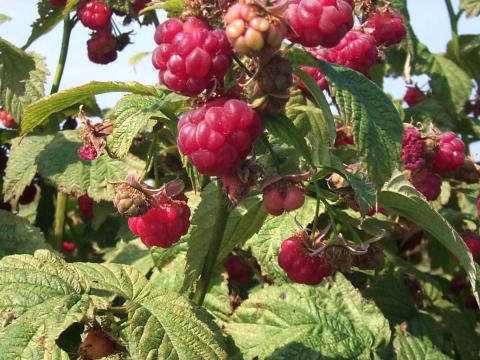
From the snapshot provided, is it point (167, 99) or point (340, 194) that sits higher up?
point (167, 99)

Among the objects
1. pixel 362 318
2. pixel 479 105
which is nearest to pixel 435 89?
pixel 479 105

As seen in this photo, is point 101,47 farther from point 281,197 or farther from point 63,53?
point 281,197

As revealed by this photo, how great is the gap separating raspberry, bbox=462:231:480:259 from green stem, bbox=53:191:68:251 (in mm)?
1227

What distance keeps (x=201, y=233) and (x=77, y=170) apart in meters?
0.94

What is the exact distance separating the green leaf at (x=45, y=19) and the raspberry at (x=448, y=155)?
123 cm

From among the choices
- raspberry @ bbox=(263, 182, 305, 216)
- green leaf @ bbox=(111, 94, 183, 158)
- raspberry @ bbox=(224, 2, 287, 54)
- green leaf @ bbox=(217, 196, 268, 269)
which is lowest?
green leaf @ bbox=(217, 196, 268, 269)

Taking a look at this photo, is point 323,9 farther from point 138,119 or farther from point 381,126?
point 138,119

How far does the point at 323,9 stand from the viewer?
49.9 inches

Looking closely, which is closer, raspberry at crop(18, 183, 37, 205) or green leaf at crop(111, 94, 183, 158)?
green leaf at crop(111, 94, 183, 158)

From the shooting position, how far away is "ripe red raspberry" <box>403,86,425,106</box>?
3.42m

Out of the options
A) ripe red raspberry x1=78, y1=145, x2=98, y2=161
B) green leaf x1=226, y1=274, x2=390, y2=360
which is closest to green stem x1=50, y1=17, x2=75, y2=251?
green leaf x1=226, y1=274, x2=390, y2=360

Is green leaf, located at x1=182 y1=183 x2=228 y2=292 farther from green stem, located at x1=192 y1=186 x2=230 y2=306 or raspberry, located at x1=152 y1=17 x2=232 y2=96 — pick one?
raspberry, located at x1=152 y1=17 x2=232 y2=96

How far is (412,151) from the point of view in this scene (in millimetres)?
2270

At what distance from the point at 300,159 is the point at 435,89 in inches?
71.1
